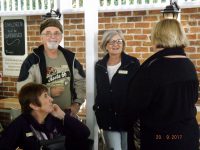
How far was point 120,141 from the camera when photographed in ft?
8.49

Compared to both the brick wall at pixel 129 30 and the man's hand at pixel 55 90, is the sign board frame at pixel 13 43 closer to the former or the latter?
the brick wall at pixel 129 30

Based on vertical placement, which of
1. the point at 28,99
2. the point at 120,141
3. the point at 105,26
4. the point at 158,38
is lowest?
the point at 120,141

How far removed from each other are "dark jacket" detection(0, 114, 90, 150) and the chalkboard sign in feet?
7.70

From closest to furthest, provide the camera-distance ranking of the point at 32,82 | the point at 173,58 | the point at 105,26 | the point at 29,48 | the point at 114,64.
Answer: the point at 173,58 < the point at 32,82 < the point at 114,64 < the point at 105,26 < the point at 29,48

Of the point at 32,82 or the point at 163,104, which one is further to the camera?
the point at 32,82

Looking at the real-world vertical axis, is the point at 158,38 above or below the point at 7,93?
above

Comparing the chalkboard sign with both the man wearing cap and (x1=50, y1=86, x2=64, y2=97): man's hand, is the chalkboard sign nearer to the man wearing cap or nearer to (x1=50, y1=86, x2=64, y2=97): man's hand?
the man wearing cap

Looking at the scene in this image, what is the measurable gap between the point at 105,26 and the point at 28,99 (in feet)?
6.23

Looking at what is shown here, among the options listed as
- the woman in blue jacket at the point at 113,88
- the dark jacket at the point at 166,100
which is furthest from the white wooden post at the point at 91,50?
the dark jacket at the point at 166,100

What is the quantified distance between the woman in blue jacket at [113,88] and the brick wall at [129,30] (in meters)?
1.04

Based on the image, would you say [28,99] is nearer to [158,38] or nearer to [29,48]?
[158,38]

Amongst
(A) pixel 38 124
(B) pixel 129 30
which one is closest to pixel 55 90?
(A) pixel 38 124

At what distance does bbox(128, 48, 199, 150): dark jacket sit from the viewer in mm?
1698

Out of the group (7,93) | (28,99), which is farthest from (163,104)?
(7,93)
